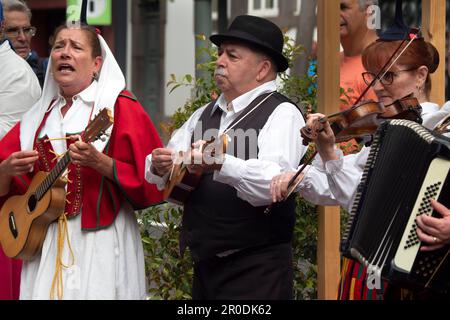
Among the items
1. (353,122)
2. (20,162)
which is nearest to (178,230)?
(20,162)

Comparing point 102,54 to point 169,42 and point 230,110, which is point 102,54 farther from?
point 169,42

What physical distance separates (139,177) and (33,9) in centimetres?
1573

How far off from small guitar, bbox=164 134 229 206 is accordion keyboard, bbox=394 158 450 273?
1.02 m

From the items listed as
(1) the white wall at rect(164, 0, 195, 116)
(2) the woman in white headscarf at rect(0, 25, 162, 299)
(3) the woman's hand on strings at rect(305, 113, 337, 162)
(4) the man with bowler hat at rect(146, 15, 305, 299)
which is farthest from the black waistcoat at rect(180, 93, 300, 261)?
(1) the white wall at rect(164, 0, 195, 116)

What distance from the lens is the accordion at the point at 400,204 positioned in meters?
3.97

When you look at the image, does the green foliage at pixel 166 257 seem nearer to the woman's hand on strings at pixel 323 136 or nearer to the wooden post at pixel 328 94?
the wooden post at pixel 328 94

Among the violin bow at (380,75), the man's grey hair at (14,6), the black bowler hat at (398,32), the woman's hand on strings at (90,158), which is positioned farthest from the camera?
the man's grey hair at (14,6)

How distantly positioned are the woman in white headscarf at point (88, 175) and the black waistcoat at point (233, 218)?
0.23 m

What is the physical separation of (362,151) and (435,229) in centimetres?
110

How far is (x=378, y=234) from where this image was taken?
4.22 m

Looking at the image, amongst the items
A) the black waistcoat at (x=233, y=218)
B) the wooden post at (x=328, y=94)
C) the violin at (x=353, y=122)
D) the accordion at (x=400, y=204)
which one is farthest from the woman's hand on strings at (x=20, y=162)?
the accordion at (x=400, y=204)

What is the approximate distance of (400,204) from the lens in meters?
4.14

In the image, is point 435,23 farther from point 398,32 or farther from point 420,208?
point 420,208
